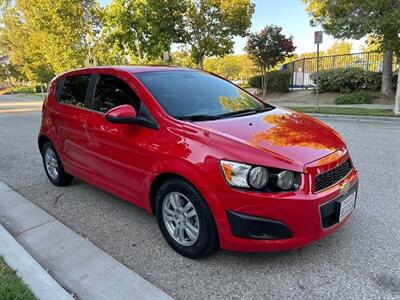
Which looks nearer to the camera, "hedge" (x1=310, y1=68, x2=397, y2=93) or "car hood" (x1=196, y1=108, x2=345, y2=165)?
"car hood" (x1=196, y1=108, x2=345, y2=165)

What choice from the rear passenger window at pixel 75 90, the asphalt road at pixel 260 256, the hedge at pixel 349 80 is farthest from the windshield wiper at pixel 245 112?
the hedge at pixel 349 80

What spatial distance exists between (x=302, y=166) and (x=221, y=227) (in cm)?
77

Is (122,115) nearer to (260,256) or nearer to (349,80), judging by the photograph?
(260,256)

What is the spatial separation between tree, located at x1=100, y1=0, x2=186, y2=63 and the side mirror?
1759cm

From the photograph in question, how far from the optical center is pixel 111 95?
394 cm

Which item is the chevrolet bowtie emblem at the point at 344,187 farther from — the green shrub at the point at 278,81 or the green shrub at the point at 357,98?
the green shrub at the point at 278,81

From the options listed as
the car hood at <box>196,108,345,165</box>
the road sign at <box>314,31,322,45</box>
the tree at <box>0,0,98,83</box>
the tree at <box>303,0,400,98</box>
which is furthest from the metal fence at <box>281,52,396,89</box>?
the car hood at <box>196,108,345,165</box>

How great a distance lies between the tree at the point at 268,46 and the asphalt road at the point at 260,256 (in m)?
18.1

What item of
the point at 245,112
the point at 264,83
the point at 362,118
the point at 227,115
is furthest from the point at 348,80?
the point at 227,115

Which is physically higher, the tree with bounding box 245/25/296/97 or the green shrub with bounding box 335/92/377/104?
Answer: the tree with bounding box 245/25/296/97

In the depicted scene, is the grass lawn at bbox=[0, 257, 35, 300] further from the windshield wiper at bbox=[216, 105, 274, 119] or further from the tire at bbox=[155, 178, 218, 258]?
the windshield wiper at bbox=[216, 105, 274, 119]

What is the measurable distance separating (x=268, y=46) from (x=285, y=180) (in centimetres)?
2081

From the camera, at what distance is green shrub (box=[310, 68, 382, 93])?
1690cm

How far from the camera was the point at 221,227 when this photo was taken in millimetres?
2812
